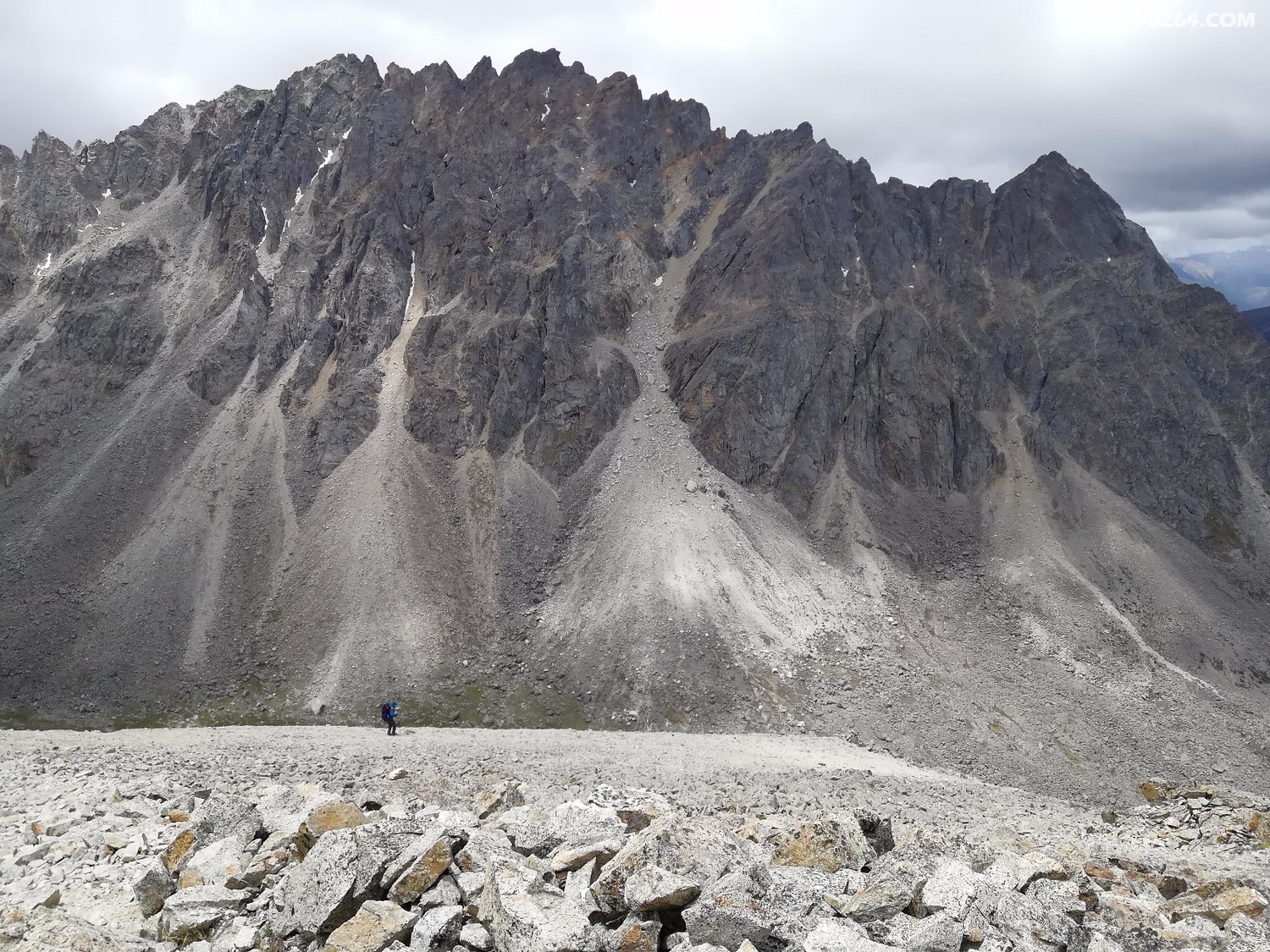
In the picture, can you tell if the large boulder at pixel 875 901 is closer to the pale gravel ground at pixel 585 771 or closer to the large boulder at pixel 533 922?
the large boulder at pixel 533 922

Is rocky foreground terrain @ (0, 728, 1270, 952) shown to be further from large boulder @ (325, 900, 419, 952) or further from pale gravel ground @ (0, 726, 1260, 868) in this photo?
pale gravel ground @ (0, 726, 1260, 868)

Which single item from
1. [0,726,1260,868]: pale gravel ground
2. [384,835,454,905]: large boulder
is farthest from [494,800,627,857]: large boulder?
[0,726,1260,868]: pale gravel ground

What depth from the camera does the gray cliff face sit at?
54594mm

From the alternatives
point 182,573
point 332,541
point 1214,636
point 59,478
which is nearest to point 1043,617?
point 1214,636

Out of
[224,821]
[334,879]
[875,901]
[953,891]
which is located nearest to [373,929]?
[334,879]

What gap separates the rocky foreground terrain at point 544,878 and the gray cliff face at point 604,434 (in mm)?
29191

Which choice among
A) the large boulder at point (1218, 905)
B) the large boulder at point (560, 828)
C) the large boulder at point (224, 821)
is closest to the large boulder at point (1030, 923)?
the large boulder at point (1218, 905)

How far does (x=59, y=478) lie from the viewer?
6800 cm

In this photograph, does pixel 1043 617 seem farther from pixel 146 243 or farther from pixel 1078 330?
pixel 146 243

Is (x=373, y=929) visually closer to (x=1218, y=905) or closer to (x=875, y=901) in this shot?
(x=875, y=901)

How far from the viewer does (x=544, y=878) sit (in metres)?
13.4

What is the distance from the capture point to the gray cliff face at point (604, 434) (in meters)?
54.6

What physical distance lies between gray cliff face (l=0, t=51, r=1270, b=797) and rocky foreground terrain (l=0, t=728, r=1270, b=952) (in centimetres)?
2919

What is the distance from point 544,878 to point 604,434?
205 feet
